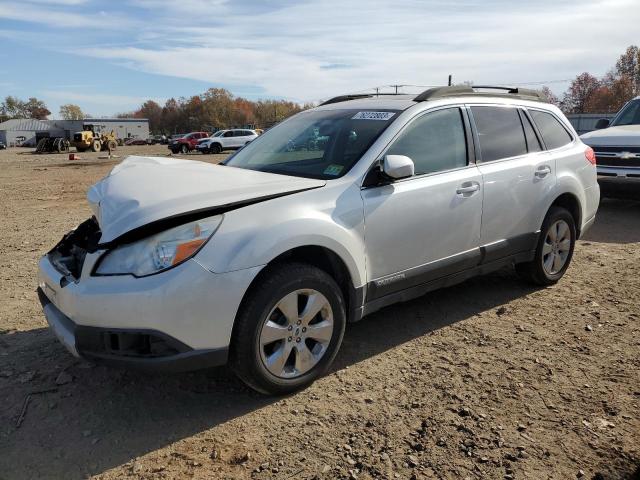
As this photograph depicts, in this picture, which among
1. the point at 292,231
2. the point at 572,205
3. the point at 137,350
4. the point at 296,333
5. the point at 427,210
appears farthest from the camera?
the point at 572,205

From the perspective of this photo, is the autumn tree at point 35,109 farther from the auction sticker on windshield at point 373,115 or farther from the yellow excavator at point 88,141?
the auction sticker on windshield at point 373,115

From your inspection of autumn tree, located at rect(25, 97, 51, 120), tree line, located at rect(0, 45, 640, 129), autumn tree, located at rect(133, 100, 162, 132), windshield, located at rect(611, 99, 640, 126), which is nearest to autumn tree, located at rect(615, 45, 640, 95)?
tree line, located at rect(0, 45, 640, 129)

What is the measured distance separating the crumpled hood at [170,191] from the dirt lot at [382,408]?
1.10 m

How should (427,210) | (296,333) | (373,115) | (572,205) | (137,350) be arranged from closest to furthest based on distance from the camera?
(137,350) → (296,333) → (427,210) → (373,115) → (572,205)

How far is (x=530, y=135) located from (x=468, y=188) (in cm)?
120

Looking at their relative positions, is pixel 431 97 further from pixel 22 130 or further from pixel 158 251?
pixel 22 130

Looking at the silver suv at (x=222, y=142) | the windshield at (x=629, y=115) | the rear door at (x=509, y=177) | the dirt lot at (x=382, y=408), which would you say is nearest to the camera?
the dirt lot at (x=382, y=408)

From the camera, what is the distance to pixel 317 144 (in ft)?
13.3

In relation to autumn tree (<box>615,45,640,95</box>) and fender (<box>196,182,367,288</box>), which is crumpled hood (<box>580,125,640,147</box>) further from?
autumn tree (<box>615,45,640,95</box>)

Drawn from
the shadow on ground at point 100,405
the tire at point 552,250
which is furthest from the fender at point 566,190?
the shadow on ground at point 100,405

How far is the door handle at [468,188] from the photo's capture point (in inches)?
154

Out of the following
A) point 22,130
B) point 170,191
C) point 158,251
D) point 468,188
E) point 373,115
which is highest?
point 22,130

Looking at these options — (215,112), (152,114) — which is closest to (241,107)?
(215,112)

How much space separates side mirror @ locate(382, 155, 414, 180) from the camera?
10.9ft
